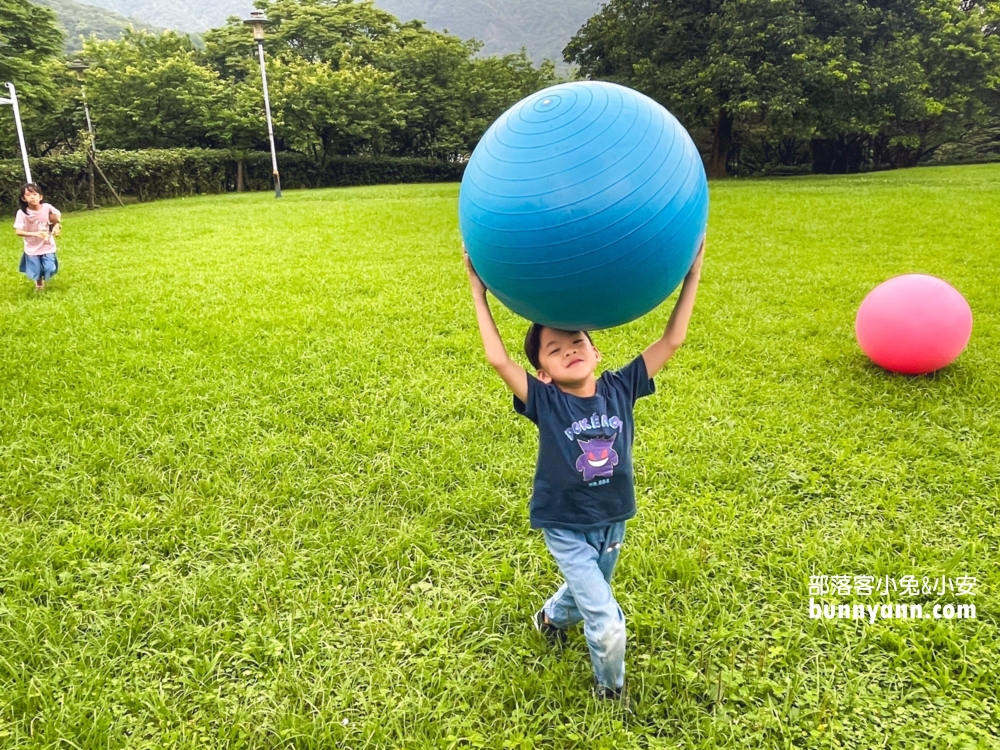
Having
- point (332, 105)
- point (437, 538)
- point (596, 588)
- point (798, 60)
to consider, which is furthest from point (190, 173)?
point (596, 588)

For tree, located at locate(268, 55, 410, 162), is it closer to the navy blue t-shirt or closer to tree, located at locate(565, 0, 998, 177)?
tree, located at locate(565, 0, 998, 177)

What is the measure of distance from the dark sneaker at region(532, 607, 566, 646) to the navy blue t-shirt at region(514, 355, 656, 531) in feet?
2.09

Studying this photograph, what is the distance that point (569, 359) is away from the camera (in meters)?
2.20

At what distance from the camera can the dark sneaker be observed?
8.73 ft

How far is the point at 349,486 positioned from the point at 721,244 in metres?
8.42

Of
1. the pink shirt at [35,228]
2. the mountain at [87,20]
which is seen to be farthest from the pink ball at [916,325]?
the mountain at [87,20]

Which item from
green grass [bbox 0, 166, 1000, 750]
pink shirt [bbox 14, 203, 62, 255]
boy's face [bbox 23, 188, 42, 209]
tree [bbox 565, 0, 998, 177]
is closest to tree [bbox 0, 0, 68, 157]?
boy's face [bbox 23, 188, 42, 209]

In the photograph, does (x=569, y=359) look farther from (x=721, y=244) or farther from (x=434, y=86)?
(x=434, y=86)

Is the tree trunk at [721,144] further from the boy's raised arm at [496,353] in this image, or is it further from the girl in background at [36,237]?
the boy's raised arm at [496,353]

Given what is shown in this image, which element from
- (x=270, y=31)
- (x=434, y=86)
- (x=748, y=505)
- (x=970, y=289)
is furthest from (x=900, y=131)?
(x=748, y=505)

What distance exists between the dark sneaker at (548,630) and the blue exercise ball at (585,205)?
126cm

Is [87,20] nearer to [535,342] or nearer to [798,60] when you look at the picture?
[798,60]

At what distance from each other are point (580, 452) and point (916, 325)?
3541mm

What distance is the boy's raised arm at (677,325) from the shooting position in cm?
224
